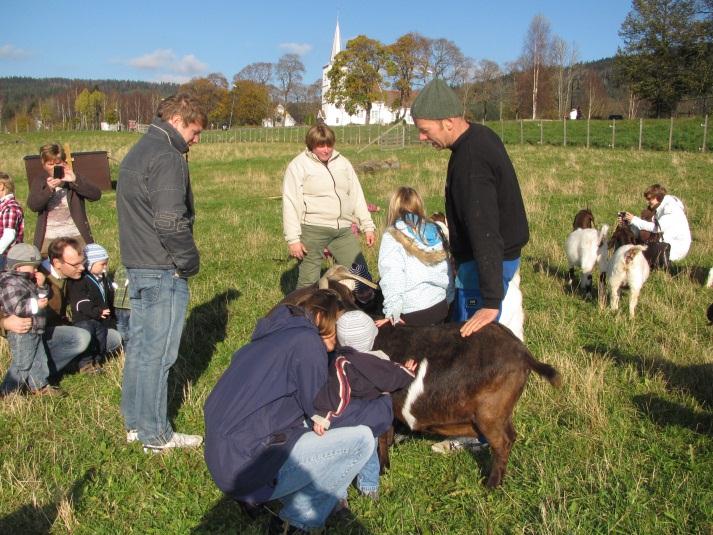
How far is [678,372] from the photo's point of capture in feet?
17.4

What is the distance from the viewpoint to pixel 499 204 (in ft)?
12.1

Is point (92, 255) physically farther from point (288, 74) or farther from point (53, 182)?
point (288, 74)

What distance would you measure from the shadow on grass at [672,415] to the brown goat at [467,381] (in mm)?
1680

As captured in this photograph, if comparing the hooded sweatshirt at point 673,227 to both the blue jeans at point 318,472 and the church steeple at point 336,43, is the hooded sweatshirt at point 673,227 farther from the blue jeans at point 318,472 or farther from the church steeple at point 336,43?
the church steeple at point 336,43

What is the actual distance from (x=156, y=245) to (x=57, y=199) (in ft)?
12.0

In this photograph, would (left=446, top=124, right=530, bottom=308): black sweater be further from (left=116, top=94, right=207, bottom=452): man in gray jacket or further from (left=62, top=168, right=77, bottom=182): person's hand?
(left=62, top=168, right=77, bottom=182): person's hand

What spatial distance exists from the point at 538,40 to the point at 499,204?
75891 millimetres

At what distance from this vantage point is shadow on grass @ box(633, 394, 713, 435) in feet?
14.5

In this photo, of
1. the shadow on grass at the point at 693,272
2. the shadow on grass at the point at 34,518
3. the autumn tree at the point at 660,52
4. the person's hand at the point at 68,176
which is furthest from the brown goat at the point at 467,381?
the autumn tree at the point at 660,52

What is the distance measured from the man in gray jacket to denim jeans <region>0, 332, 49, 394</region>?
1.39 meters

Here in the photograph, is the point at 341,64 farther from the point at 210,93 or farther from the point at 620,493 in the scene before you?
the point at 620,493

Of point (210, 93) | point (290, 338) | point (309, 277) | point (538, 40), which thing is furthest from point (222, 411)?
point (210, 93)

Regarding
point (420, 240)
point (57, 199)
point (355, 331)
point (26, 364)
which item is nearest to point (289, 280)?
point (57, 199)

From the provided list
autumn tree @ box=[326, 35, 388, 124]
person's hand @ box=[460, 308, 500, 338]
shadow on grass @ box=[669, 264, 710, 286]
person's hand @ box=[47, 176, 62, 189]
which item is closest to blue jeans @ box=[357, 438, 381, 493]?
person's hand @ box=[460, 308, 500, 338]
